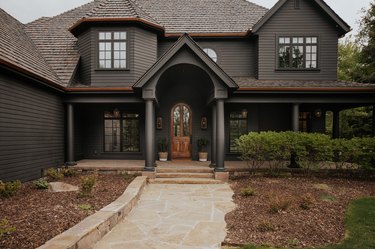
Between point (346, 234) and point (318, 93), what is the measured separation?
7035 mm

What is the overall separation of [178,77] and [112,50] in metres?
3.18

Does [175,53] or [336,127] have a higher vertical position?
→ [175,53]

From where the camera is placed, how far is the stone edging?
323 centimetres

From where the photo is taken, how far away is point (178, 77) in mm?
11102

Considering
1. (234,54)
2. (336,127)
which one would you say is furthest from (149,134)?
(336,127)

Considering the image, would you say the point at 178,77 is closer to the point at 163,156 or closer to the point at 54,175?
the point at 163,156

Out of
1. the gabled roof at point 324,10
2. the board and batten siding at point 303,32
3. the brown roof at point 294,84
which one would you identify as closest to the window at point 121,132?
the brown roof at point 294,84

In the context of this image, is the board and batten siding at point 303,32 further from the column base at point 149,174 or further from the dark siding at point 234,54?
the column base at point 149,174

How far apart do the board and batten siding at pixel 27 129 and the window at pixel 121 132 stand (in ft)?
7.76

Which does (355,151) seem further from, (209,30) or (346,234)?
(209,30)

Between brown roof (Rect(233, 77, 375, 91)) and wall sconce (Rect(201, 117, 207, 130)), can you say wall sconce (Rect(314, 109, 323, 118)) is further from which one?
wall sconce (Rect(201, 117, 207, 130))

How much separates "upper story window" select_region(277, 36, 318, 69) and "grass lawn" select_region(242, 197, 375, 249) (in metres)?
7.16

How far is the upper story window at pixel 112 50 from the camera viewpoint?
1080 cm

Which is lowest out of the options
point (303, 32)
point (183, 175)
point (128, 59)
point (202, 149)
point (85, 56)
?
point (183, 175)
